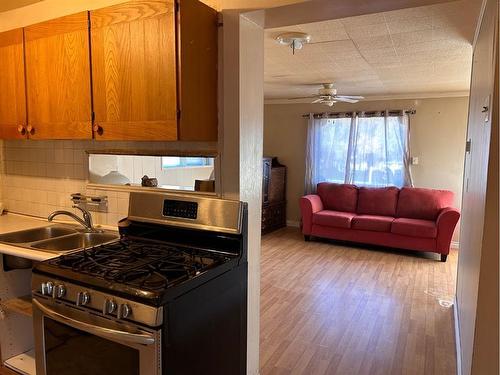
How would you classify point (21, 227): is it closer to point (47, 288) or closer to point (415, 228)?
→ point (47, 288)

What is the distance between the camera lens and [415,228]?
4945 millimetres

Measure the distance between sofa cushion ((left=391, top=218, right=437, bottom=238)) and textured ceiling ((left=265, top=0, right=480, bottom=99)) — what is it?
1836mm

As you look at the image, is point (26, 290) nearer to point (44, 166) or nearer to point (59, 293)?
point (44, 166)

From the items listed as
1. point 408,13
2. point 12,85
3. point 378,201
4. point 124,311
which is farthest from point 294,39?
point 378,201

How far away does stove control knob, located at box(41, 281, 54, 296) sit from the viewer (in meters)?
1.59

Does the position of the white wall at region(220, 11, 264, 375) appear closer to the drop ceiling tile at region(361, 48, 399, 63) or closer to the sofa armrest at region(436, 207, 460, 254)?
the drop ceiling tile at region(361, 48, 399, 63)

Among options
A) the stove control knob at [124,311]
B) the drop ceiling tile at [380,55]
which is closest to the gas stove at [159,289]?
the stove control knob at [124,311]

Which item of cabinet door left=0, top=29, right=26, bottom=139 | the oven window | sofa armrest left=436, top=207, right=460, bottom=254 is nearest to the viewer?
the oven window

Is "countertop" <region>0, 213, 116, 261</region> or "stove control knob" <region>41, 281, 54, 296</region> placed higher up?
"countertop" <region>0, 213, 116, 261</region>

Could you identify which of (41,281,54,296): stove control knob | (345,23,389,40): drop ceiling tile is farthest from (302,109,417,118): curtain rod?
(41,281,54,296): stove control knob

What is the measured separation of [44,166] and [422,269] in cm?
424

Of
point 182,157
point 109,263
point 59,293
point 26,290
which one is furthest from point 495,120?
point 26,290

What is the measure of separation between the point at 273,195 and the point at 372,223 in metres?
1.81

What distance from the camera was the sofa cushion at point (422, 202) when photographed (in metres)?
5.23
